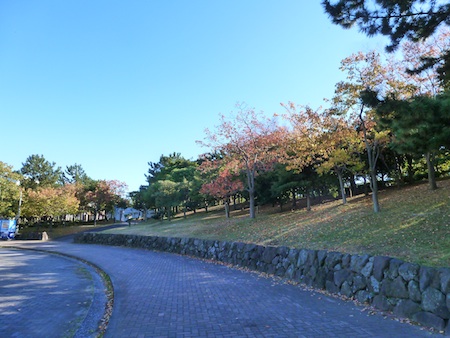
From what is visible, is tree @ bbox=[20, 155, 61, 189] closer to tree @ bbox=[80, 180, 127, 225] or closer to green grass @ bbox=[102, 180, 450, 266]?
tree @ bbox=[80, 180, 127, 225]

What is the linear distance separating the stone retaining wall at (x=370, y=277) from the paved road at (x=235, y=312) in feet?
1.15

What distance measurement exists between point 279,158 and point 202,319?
13729mm

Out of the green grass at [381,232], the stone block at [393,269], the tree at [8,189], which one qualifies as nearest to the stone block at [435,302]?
the stone block at [393,269]

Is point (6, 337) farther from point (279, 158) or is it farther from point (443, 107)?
point (279, 158)

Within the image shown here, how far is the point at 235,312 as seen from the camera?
17.9ft

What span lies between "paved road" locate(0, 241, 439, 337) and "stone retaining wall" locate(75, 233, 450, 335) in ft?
1.15

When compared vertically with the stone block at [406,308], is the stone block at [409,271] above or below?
above

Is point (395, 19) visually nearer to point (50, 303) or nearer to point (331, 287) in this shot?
point (331, 287)

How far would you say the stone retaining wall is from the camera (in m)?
4.57

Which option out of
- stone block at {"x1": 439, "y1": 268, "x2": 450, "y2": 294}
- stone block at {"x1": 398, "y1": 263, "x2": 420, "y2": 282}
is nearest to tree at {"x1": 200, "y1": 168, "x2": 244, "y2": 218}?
stone block at {"x1": 398, "y1": 263, "x2": 420, "y2": 282}

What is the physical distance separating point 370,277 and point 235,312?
267 centimetres

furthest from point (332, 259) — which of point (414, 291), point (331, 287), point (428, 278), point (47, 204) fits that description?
point (47, 204)

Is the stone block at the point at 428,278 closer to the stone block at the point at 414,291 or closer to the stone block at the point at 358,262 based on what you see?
the stone block at the point at 414,291

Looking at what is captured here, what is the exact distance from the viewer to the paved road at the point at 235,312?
449cm
